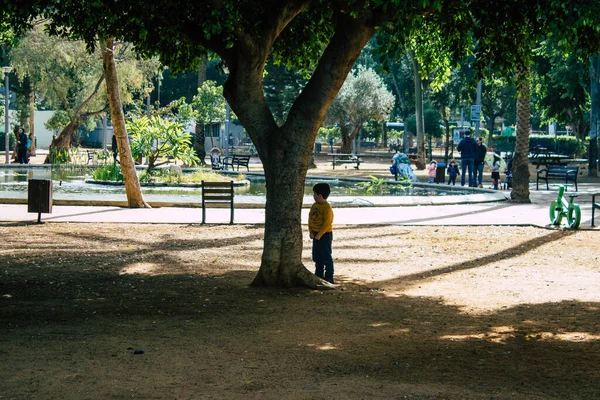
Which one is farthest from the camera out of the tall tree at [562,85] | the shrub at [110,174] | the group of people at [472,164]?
the tall tree at [562,85]

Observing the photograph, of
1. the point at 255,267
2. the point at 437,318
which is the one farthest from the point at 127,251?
the point at 437,318

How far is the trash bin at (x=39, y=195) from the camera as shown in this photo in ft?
59.3

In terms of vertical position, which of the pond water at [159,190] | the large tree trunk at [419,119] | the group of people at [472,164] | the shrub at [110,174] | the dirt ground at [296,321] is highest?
the large tree trunk at [419,119]

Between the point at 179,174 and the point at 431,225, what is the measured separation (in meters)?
12.8

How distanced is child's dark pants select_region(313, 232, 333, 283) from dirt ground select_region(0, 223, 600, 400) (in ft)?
1.05

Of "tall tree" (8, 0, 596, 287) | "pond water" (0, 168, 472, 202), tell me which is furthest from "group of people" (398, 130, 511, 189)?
"tall tree" (8, 0, 596, 287)

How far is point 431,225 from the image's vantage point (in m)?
18.7

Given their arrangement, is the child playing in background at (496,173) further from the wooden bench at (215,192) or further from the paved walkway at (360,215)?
the wooden bench at (215,192)

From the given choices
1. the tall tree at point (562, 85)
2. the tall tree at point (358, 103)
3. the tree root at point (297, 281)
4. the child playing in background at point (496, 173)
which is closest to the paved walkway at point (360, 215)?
the child playing in background at point (496, 173)

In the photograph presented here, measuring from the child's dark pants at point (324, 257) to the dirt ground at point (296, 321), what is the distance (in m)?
0.32

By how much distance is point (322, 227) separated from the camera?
11266mm

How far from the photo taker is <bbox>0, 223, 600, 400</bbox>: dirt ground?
22.5ft

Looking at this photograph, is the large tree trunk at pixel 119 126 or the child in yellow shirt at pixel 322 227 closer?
the child in yellow shirt at pixel 322 227

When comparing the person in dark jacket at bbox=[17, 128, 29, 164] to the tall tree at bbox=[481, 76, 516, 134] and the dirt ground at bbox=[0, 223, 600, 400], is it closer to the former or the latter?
the dirt ground at bbox=[0, 223, 600, 400]
